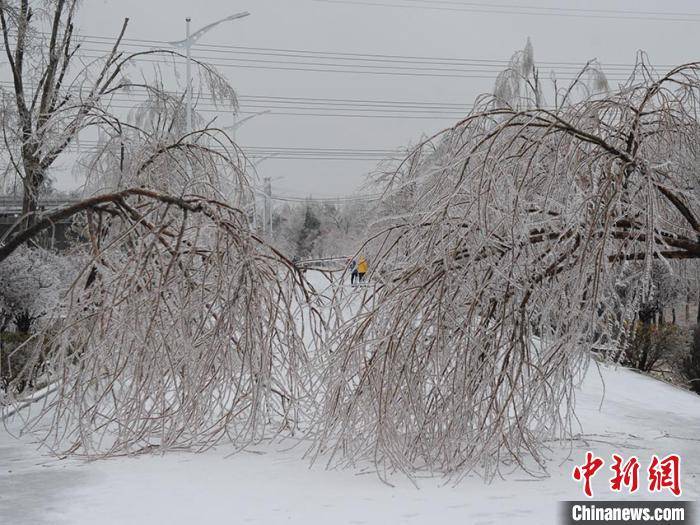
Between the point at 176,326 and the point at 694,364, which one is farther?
the point at 694,364

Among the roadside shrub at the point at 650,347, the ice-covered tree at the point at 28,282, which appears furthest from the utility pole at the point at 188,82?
the roadside shrub at the point at 650,347

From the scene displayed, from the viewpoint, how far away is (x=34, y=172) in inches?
435

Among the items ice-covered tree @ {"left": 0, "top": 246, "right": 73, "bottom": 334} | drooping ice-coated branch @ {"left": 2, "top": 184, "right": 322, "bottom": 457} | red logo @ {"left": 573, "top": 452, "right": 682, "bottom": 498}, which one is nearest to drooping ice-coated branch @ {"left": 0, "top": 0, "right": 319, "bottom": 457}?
drooping ice-coated branch @ {"left": 2, "top": 184, "right": 322, "bottom": 457}

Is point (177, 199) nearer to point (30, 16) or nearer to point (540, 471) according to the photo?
point (540, 471)

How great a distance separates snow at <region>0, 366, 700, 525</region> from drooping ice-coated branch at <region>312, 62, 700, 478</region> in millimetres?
270

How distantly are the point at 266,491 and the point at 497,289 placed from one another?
206 centimetres

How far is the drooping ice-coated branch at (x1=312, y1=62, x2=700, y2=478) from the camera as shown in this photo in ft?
20.5

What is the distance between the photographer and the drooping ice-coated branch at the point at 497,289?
6.26 meters

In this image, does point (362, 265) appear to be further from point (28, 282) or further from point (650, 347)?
point (650, 347)

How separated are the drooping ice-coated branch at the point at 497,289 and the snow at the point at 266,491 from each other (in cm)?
27

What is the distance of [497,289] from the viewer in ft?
21.7

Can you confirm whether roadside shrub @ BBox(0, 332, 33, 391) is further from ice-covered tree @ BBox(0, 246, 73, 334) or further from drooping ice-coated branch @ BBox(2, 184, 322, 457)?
drooping ice-coated branch @ BBox(2, 184, 322, 457)

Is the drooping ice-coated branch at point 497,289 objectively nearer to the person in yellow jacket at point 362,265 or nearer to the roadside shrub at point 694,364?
the person in yellow jacket at point 362,265

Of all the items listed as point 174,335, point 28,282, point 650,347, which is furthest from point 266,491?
point 650,347
